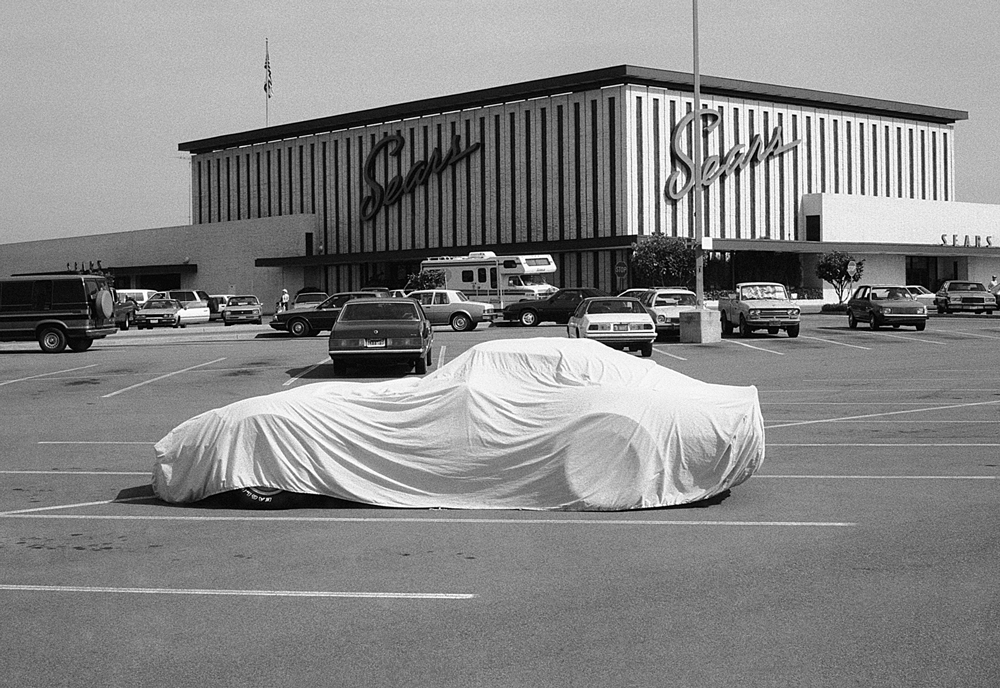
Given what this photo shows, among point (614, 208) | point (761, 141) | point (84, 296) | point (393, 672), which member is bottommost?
point (393, 672)

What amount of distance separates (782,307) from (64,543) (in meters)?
29.1

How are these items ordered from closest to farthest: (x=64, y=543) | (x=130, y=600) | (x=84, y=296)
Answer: (x=130, y=600)
(x=64, y=543)
(x=84, y=296)

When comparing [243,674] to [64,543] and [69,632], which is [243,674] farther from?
[64,543]

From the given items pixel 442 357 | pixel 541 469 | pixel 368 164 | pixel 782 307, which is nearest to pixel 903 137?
pixel 368 164

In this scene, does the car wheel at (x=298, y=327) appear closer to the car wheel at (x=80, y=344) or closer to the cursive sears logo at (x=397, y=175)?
the car wheel at (x=80, y=344)

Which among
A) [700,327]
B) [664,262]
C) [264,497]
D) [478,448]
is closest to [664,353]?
[700,327]

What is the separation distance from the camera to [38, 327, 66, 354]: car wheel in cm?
3209

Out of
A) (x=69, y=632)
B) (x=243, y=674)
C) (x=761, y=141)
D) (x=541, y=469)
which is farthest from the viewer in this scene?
(x=761, y=141)

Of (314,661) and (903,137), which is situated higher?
(903,137)

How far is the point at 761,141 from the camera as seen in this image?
71.3 meters

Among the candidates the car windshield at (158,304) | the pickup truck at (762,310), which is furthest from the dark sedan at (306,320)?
the pickup truck at (762,310)

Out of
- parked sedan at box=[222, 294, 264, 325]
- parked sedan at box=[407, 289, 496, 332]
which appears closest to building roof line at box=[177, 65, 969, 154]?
parked sedan at box=[222, 294, 264, 325]

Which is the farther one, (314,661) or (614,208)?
(614,208)

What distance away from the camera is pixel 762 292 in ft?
120
